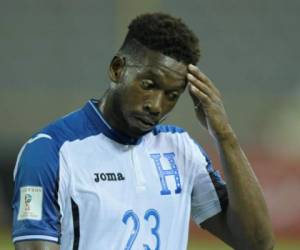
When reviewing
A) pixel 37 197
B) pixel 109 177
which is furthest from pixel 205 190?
pixel 37 197

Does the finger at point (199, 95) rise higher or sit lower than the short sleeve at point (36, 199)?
higher

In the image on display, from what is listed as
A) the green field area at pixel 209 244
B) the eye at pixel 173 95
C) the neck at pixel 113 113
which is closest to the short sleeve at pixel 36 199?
the neck at pixel 113 113

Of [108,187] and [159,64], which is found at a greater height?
[159,64]

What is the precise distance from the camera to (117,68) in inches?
112

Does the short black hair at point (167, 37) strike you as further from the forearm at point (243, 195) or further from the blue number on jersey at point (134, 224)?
the blue number on jersey at point (134, 224)

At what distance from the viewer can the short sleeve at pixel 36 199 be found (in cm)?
259

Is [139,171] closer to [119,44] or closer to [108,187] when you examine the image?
[108,187]

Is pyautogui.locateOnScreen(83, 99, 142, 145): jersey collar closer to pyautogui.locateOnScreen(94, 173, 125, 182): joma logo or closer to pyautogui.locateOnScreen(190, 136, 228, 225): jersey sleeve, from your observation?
pyautogui.locateOnScreen(94, 173, 125, 182): joma logo

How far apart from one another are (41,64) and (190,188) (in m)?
6.10

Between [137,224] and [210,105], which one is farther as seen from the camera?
[210,105]

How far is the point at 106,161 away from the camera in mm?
2818

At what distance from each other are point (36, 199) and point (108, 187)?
0.83ft

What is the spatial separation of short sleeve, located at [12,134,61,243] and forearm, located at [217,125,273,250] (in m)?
0.55

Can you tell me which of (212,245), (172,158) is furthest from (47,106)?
(172,158)
